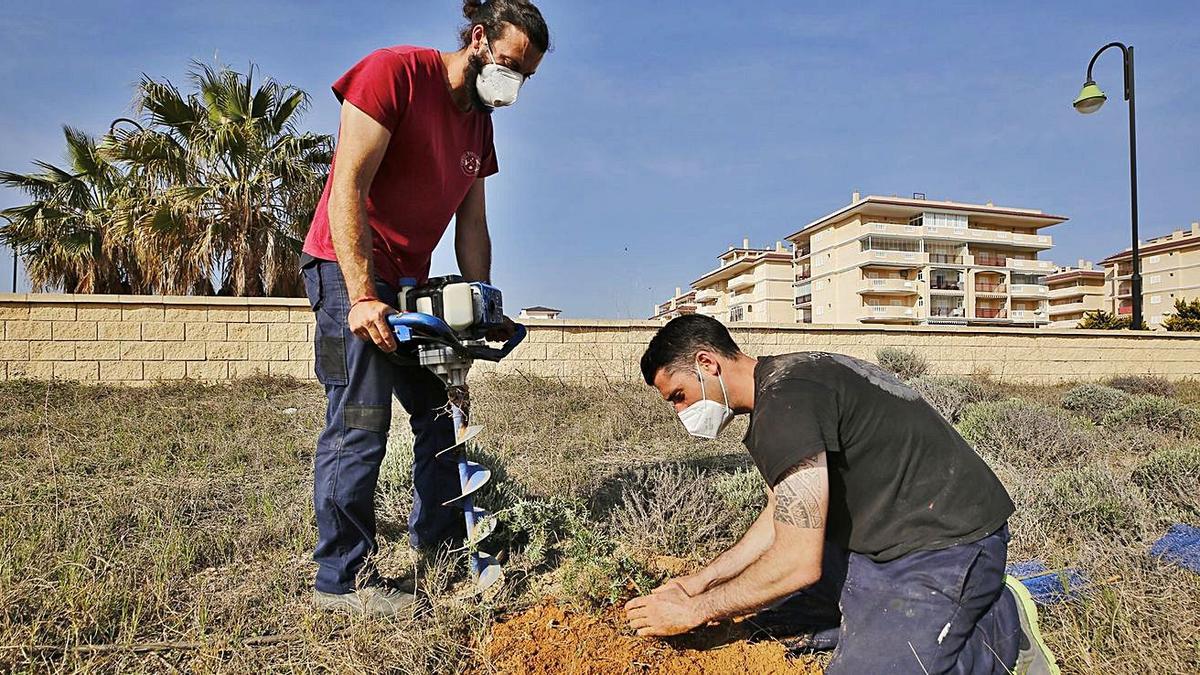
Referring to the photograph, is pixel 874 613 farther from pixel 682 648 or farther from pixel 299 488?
pixel 299 488

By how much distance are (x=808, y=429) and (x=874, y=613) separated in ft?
2.01

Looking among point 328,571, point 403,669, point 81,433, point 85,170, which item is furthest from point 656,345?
point 85,170

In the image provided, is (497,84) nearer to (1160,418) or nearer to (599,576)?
(599,576)

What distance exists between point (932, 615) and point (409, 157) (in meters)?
2.28

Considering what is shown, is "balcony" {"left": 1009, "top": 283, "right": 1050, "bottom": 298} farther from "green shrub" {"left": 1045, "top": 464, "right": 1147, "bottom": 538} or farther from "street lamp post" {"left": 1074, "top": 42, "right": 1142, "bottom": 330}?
"green shrub" {"left": 1045, "top": 464, "right": 1147, "bottom": 538}

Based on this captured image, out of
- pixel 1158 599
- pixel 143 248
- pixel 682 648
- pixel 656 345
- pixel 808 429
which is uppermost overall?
pixel 143 248

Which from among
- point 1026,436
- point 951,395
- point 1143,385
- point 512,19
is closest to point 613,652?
point 512,19

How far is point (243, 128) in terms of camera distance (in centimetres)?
1201

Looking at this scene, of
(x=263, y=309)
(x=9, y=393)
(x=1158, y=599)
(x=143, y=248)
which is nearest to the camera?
(x=1158, y=599)

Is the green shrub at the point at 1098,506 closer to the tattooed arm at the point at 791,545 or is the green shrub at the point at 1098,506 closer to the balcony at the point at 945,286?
the tattooed arm at the point at 791,545

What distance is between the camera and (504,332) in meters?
2.77

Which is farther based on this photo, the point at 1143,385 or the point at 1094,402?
the point at 1143,385

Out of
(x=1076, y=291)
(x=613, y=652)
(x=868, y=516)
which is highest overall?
(x=1076, y=291)

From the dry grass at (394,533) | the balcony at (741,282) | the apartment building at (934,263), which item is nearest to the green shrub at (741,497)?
the dry grass at (394,533)
